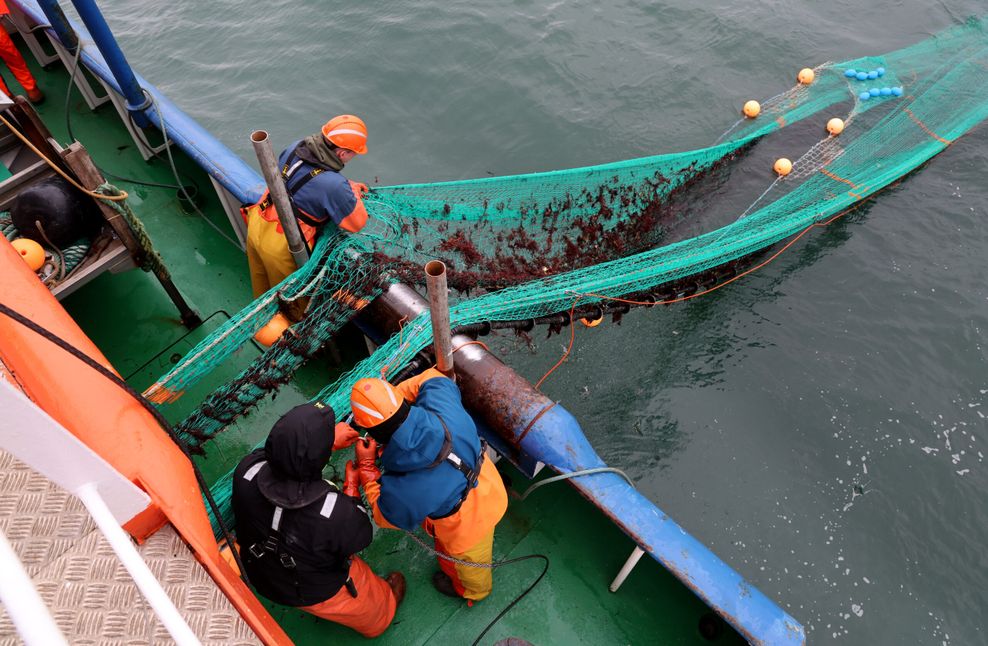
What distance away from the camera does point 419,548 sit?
3.70 meters

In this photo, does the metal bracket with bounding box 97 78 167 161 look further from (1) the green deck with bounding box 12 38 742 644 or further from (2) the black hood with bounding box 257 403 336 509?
(2) the black hood with bounding box 257 403 336 509

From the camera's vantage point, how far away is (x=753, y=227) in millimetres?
5195

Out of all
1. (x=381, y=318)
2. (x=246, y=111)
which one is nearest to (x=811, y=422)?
(x=381, y=318)

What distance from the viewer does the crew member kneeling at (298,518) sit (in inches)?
92.9

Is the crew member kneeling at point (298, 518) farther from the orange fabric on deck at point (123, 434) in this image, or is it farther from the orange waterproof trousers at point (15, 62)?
the orange waterproof trousers at point (15, 62)

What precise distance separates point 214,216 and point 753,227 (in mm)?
5094

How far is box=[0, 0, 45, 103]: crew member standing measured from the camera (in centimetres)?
585

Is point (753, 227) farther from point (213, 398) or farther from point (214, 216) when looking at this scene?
point (214, 216)

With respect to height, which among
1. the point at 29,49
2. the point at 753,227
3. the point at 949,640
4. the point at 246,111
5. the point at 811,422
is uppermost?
Result: the point at 29,49

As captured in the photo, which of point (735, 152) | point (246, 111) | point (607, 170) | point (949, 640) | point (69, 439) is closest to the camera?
point (69, 439)

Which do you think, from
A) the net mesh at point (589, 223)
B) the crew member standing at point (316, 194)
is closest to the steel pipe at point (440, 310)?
the net mesh at point (589, 223)

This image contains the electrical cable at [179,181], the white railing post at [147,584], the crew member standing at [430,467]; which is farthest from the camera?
the electrical cable at [179,181]

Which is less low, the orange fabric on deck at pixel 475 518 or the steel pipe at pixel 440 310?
the steel pipe at pixel 440 310

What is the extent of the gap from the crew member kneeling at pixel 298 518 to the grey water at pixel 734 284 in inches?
117
